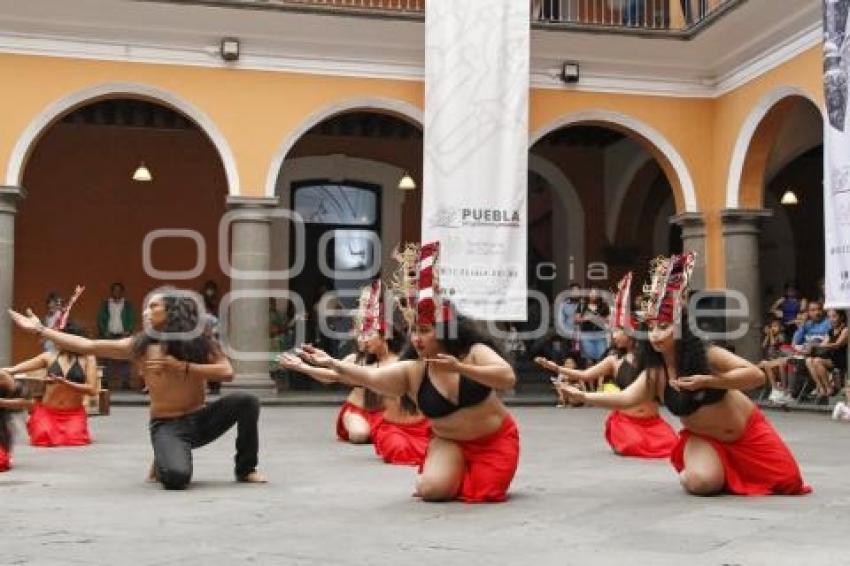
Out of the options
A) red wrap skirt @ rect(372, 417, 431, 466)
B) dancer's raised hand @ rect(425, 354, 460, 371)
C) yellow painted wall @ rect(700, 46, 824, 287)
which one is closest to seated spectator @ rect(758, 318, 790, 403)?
yellow painted wall @ rect(700, 46, 824, 287)

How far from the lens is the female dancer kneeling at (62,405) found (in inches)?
380

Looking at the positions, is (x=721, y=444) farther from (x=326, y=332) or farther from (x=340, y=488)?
(x=326, y=332)

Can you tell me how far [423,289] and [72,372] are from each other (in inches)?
195

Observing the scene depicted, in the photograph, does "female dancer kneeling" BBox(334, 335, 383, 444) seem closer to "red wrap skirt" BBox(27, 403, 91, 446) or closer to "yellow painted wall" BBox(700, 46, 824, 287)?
"red wrap skirt" BBox(27, 403, 91, 446)

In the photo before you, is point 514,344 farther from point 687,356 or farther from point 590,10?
point 687,356

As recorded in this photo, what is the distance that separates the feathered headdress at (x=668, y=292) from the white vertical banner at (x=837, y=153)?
21.8 feet

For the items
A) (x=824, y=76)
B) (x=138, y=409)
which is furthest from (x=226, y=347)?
(x=824, y=76)

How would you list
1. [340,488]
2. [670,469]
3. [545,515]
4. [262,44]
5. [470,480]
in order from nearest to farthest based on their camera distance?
[545,515] → [470,480] → [340,488] → [670,469] → [262,44]

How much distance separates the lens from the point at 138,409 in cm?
1421

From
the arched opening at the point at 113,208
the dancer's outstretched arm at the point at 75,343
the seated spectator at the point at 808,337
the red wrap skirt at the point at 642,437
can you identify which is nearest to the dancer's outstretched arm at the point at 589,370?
the red wrap skirt at the point at 642,437

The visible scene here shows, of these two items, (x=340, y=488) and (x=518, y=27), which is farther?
(x=518, y=27)

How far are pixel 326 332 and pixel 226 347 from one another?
312cm

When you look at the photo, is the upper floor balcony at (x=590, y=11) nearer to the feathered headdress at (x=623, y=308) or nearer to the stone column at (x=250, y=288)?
the stone column at (x=250, y=288)

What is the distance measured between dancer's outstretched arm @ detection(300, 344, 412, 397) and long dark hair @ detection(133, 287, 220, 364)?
44.3 inches
